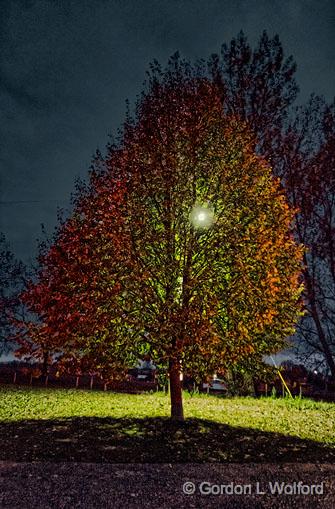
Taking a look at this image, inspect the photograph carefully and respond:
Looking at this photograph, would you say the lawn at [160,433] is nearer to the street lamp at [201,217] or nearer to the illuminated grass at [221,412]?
the illuminated grass at [221,412]

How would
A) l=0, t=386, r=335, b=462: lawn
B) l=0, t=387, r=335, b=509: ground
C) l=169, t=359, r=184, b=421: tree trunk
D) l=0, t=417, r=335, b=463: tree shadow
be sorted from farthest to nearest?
l=169, t=359, r=184, b=421: tree trunk
l=0, t=386, r=335, b=462: lawn
l=0, t=417, r=335, b=463: tree shadow
l=0, t=387, r=335, b=509: ground

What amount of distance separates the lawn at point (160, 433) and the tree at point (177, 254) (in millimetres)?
1551

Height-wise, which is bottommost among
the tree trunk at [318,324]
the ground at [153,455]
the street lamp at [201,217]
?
the ground at [153,455]

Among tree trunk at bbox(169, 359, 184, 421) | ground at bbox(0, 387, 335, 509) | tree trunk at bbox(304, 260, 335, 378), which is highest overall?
Answer: tree trunk at bbox(304, 260, 335, 378)

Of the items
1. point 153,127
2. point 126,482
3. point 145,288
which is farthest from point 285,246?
point 126,482

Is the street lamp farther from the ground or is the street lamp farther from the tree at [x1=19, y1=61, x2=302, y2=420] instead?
the ground

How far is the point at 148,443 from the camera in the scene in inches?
349

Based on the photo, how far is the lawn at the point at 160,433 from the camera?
8.03 m

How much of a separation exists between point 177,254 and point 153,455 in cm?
502

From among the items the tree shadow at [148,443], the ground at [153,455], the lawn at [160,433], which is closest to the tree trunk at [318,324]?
the lawn at [160,433]

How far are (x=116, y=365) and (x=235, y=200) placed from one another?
17.7 ft

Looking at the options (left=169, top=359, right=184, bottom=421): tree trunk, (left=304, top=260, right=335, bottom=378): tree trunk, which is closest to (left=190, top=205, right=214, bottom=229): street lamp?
(left=169, top=359, right=184, bottom=421): tree trunk

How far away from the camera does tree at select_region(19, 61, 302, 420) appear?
9.55 meters

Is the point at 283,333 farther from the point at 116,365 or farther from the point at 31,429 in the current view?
the point at 31,429
